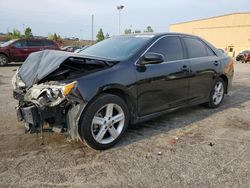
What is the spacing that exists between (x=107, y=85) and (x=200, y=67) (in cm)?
227

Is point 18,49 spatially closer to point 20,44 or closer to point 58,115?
point 20,44

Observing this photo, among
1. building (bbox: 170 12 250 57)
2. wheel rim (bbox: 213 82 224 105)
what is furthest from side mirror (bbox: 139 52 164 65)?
building (bbox: 170 12 250 57)

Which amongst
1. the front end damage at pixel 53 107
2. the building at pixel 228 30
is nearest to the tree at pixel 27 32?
the building at pixel 228 30

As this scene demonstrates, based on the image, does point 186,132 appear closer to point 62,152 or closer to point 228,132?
point 228,132

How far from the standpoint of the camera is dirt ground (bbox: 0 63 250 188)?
105 inches

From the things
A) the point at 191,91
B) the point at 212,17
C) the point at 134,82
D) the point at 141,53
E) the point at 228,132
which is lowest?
the point at 228,132

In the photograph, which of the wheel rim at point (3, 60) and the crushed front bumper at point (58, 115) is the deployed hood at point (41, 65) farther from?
the wheel rim at point (3, 60)

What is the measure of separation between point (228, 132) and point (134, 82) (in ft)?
5.94

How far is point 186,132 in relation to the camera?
4035 mm

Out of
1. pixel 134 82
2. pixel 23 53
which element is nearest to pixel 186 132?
pixel 134 82

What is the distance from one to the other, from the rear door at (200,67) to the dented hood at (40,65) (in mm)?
2288

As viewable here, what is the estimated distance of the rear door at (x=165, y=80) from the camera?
3717 mm

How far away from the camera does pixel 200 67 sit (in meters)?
4.75

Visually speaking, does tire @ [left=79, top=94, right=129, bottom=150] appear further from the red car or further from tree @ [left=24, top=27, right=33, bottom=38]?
tree @ [left=24, top=27, right=33, bottom=38]
